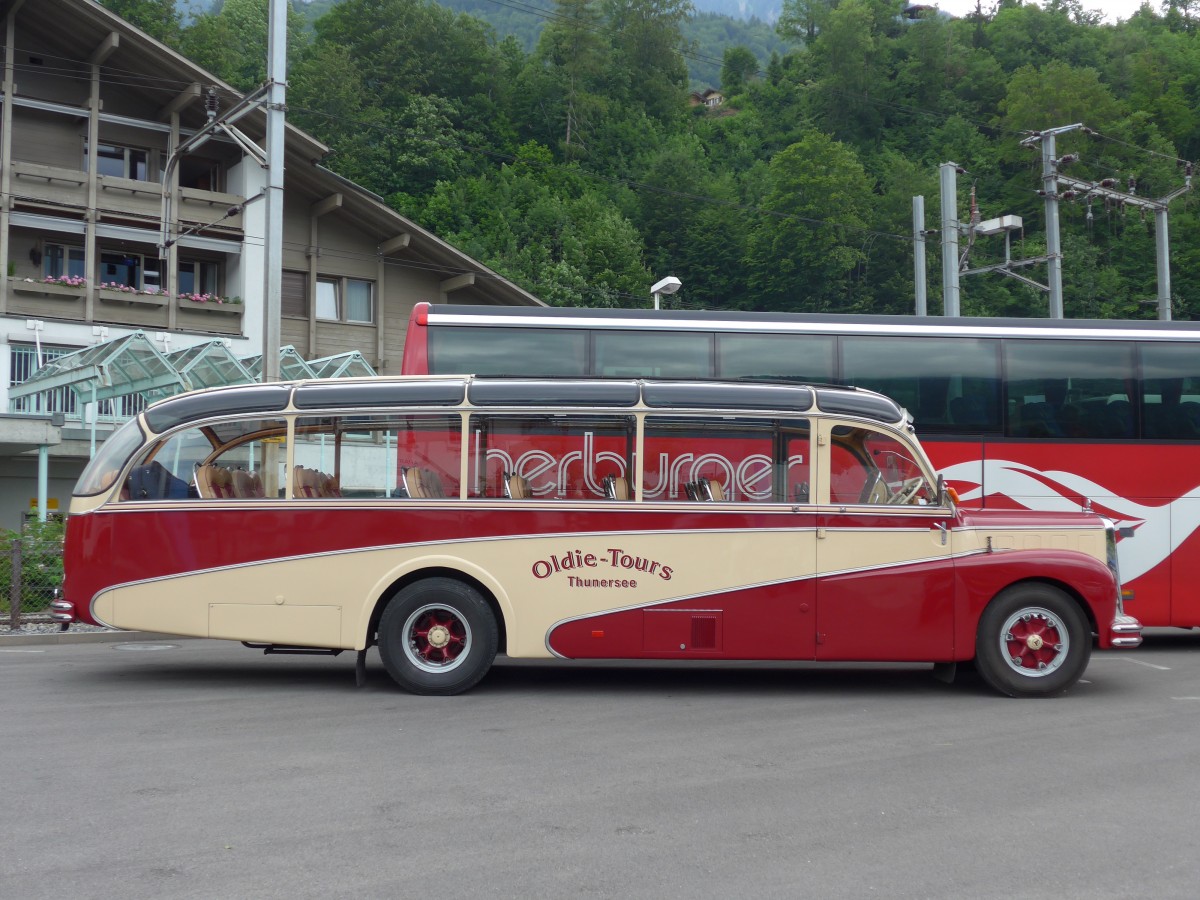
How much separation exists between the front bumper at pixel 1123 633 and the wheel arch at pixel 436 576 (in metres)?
4.98

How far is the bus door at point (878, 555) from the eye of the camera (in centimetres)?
1043

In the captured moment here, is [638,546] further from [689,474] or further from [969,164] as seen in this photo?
[969,164]

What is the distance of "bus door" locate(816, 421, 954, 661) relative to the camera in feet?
34.2

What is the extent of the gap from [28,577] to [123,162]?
2387 cm

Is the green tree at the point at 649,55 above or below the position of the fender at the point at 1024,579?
above

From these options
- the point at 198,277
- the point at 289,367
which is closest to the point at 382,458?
the point at 289,367

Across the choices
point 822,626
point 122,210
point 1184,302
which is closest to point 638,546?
point 822,626

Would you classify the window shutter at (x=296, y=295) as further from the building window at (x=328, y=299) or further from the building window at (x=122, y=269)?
the building window at (x=122, y=269)

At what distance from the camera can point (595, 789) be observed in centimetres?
712

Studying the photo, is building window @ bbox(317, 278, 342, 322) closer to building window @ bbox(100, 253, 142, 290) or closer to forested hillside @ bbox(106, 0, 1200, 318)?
building window @ bbox(100, 253, 142, 290)

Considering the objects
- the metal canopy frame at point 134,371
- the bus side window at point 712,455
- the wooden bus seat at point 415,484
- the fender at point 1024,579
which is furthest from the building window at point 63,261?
the fender at point 1024,579

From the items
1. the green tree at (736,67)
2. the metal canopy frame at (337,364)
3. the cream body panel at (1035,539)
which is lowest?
the cream body panel at (1035,539)

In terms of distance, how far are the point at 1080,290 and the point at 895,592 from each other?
208 ft

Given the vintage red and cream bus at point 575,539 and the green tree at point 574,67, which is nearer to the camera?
the vintage red and cream bus at point 575,539
